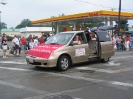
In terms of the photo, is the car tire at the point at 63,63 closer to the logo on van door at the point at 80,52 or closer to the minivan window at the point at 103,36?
the logo on van door at the point at 80,52

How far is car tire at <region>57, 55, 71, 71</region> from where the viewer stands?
9216mm

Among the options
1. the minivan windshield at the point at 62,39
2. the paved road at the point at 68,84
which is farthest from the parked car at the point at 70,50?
the paved road at the point at 68,84

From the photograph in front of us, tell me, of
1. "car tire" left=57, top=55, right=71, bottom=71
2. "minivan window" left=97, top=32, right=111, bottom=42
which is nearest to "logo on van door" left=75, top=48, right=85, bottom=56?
"car tire" left=57, top=55, right=71, bottom=71

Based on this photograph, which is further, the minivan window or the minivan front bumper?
the minivan window

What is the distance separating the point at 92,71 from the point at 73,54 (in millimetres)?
1235

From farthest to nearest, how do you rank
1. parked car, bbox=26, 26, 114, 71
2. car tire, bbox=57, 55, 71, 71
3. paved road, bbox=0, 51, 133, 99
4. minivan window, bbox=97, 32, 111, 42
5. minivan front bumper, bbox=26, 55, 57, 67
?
minivan window, bbox=97, 32, 111, 42 < car tire, bbox=57, 55, 71, 71 < parked car, bbox=26, 26, 114, 71 < minivan front bumper, bbox=26, 55, 57, 67 < paved road, bbox=0, 51, 133, 99

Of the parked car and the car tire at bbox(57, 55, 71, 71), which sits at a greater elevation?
the parked car

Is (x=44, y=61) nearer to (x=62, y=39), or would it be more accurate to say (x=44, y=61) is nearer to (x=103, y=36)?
(x=62, y=39)

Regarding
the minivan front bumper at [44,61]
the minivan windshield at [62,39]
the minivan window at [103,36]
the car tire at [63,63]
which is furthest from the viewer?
the minivan window at [103,36]

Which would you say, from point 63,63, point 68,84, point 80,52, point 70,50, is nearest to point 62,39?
point 70,50

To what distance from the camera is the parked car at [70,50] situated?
9102 millimetres

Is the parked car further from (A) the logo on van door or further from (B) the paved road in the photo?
(B) the paved road

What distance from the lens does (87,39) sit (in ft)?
36.5

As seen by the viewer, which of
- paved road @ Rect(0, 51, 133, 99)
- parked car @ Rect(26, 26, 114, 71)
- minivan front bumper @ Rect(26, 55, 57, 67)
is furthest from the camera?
parked car @ Rect(26, 26, 114, 71)
